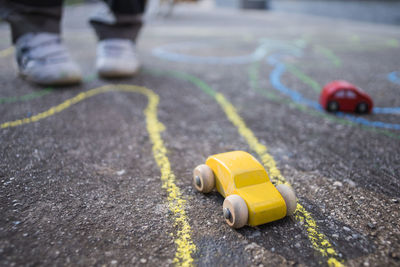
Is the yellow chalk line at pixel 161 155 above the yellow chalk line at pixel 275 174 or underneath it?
underneath

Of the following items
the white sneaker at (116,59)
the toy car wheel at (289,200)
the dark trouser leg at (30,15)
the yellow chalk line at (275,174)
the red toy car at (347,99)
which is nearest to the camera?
the yellow chalk line at (275,174)

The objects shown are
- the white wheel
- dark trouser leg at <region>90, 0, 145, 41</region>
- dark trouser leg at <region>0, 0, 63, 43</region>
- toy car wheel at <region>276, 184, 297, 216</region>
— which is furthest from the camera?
dark trouser leg at <region>90, 0, 145, 41</region>

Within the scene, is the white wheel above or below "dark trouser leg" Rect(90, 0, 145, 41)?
below

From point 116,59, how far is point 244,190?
6.73 feet

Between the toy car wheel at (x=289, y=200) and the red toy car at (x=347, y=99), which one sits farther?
the red toy car at (x=347, y=99)

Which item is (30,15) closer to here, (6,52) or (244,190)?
(6,52)

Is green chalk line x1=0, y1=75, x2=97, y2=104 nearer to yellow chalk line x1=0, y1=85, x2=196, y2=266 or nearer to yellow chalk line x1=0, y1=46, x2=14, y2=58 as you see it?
yellow chalk line x1=0, y1=85, x2=196, y2=266

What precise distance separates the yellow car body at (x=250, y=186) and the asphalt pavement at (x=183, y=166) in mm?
68

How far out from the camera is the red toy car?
2193 millimetres

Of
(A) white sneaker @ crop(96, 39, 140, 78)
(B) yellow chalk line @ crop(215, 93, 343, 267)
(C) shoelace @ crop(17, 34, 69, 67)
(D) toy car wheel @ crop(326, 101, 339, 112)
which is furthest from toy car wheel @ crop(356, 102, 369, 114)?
(C) shoelace @ crop(17, 34, 69, 67)

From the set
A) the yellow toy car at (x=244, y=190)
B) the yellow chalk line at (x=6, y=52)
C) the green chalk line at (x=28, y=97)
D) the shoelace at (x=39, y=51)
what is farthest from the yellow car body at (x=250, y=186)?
the yellow chalk line at (x=6, y=52)

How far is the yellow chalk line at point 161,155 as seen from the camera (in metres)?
1.10

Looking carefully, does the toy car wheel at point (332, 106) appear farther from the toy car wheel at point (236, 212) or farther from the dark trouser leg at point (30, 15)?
the dark trouser leg at point (30, 15)

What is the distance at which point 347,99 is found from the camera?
220 cm
